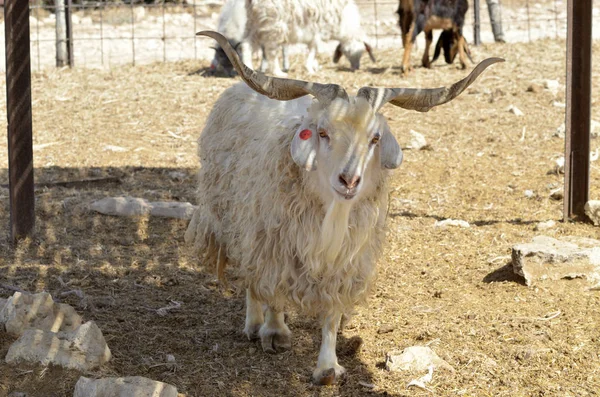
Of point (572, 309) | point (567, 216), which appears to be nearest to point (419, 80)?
point (567, 216)

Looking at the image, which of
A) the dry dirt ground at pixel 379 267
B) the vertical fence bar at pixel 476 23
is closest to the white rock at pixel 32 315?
the dry dirt ground at pixel 379 267

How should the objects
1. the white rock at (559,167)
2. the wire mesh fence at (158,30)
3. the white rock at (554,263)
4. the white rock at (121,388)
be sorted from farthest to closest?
the wire mesh fence at (158,30) < the white rock at (559,167) < the white rock at (554,263) < the white rock at (121,388)

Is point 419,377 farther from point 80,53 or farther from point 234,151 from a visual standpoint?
point 80,53

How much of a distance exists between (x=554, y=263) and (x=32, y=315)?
10.4 ft

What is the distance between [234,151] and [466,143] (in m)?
4.85

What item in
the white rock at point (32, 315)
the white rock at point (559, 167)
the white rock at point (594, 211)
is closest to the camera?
the white rock at point (32, 315)

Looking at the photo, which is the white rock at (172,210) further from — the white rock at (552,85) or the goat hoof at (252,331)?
the white rock at (552,85)

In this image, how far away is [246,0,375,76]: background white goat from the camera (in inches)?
516

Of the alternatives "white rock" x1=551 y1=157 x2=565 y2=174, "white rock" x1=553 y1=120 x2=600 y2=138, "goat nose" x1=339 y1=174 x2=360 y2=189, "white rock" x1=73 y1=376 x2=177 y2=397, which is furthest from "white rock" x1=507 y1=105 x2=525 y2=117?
"white rock" x1=73 y1=376 x2=177 y2=397

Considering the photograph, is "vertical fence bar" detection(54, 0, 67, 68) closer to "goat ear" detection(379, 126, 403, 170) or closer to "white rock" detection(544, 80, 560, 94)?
"white rock" detection(544, 80, 560, 94)

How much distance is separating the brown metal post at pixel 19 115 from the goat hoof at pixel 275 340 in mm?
2427

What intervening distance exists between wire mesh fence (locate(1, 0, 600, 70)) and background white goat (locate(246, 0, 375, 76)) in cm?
74

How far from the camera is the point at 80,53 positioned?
15.9 m

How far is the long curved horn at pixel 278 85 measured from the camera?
163 inches
